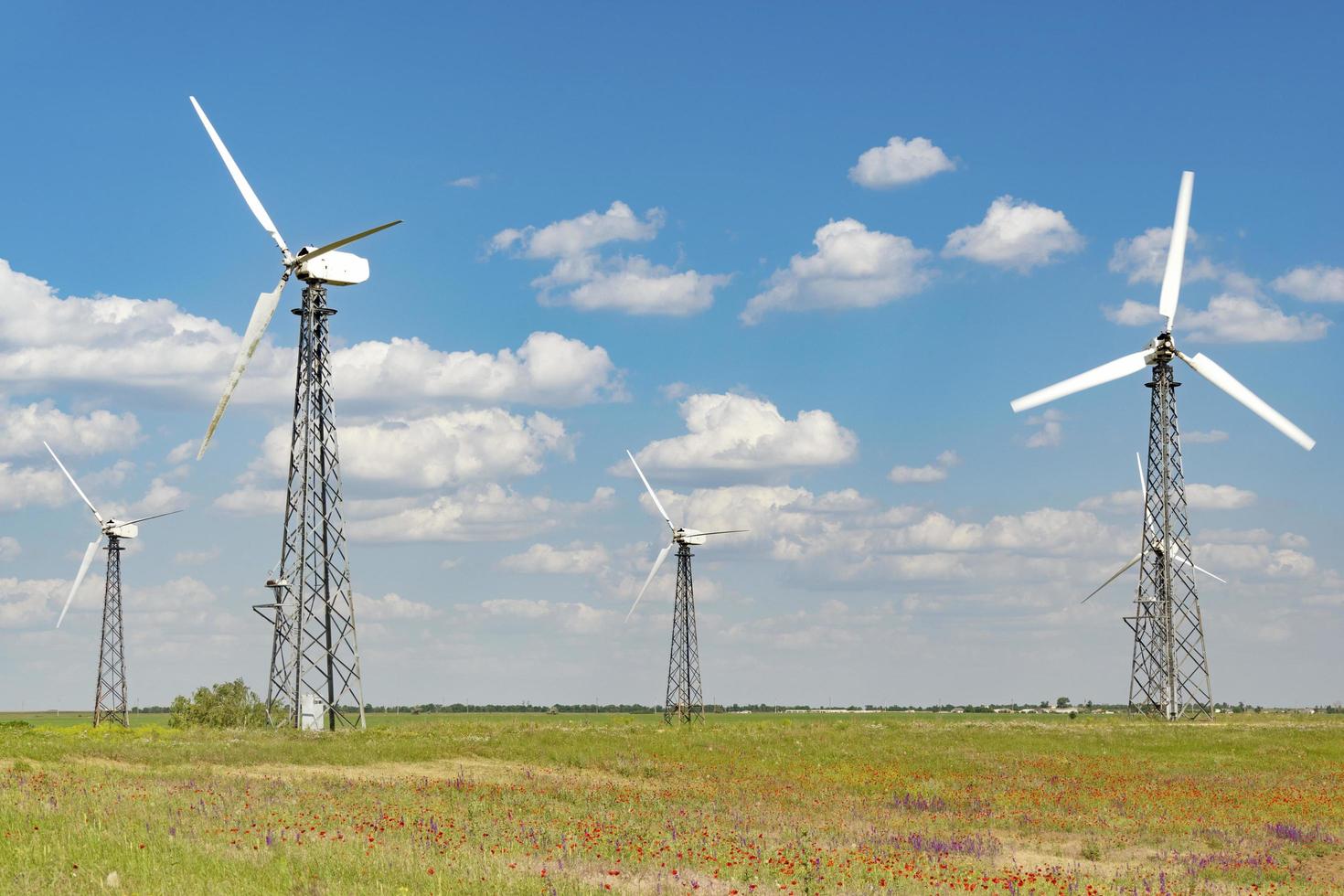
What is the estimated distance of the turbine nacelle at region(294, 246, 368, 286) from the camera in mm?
56750

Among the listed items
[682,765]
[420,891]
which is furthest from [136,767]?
[420,891]

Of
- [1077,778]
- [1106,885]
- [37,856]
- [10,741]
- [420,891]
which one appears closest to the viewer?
[420,891]

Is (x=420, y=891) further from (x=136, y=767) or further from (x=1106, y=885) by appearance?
(x=136, y=767)

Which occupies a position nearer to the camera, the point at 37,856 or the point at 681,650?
the point at 37,856

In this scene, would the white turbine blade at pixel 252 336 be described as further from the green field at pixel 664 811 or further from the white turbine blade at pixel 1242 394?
the white turbine blade at pixel 1242 394

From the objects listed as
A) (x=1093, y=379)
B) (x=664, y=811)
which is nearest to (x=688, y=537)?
(x=1093, y=379)

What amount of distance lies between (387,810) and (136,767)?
13.2 metres

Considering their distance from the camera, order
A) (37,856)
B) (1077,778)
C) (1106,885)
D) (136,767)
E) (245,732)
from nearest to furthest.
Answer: (37,856) < (1106,885) < (136,767) < (1077,778) < (245,732)

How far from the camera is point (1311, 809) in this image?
38375mm

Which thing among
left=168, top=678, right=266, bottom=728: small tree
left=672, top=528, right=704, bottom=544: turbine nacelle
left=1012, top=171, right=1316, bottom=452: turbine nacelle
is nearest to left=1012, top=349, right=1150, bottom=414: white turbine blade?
left=1012, top=171, right=1316, bottom=452: turbine nacelle

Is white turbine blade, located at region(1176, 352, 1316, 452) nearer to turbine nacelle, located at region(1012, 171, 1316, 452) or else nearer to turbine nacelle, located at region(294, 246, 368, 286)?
turbine nacelle, located at region(1012, 171, 1316, 452)

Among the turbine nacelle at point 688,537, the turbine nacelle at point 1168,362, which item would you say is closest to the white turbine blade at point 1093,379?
the turbine nacelle at point 1168,362

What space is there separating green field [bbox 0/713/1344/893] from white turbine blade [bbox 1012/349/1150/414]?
763 inches

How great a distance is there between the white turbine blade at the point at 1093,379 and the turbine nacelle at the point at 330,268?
1415 inches
